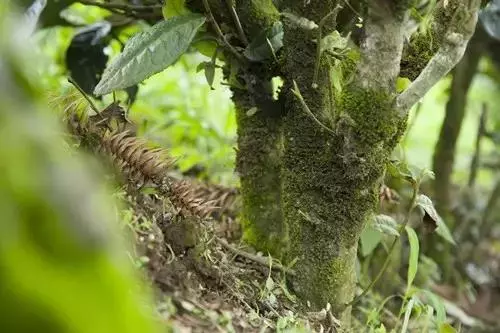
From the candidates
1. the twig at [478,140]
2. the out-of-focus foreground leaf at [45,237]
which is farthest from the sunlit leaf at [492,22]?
the out-of-focus foreground leaf at [45,237]

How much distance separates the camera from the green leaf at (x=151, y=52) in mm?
722

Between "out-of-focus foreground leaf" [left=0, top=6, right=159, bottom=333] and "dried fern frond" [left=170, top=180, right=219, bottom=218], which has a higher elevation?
"out-of-focus foreground leaf" [left=0, top=6, right=159, bottom=333]

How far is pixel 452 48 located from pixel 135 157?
1.08 feet

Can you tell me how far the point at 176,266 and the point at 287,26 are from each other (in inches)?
12.5

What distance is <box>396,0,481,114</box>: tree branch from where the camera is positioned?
66 cm

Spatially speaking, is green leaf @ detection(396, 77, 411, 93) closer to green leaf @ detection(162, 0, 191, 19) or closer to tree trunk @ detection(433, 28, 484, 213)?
green leaf @ detection(162, 0, 191, 19)

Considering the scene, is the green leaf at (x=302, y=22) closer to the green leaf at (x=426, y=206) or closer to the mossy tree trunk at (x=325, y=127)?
the mossy tree trunk at (x=325, y=127)

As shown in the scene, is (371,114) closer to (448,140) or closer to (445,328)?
(445,328)

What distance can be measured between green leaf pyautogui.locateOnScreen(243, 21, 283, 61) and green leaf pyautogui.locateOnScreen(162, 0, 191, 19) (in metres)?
0.09

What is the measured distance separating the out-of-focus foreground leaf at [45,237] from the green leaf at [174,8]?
1.57ft

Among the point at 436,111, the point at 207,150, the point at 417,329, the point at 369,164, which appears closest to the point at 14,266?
the point at 369,164

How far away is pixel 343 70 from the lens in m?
0.77

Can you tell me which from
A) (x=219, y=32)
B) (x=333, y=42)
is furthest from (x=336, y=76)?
(x=219, y=32)

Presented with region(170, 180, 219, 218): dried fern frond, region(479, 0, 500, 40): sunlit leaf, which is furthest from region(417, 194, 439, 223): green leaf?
region(479, 0, 500, 40): sunlit leaf
